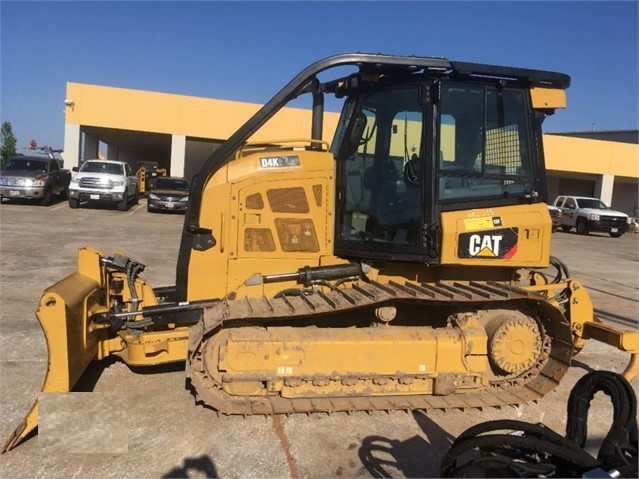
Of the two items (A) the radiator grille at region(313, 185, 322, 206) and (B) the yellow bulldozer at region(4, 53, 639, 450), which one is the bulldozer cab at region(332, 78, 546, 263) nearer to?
(B) the yellow bulldozer at region(4, 53, 639, 450)

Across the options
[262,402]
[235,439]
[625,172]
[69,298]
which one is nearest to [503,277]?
[262,402]

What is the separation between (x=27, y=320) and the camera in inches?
260

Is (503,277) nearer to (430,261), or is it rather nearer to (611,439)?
(430,261)

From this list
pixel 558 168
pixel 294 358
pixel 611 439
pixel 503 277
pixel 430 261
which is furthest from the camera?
pixel 558 168

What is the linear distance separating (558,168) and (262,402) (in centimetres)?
3285

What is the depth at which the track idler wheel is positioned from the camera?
14.9 feet

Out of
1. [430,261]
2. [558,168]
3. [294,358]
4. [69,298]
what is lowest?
[294,358]

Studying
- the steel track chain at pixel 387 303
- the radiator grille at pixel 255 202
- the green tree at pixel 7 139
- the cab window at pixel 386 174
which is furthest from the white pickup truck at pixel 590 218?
the green tree at pixel 7 139

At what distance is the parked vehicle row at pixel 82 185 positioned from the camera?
70.4 ft

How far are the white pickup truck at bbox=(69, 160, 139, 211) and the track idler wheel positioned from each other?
19.9m

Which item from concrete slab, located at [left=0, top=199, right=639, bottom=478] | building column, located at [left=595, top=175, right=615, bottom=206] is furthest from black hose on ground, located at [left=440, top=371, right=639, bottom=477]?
building column, located at [left=595, top=175, right=615, bottom=206]

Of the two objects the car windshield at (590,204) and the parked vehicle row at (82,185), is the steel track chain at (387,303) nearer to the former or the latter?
the parked vehicle row at (82,185)

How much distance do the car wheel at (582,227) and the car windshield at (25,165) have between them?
956 inches

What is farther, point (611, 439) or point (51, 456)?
point (51, 456)
